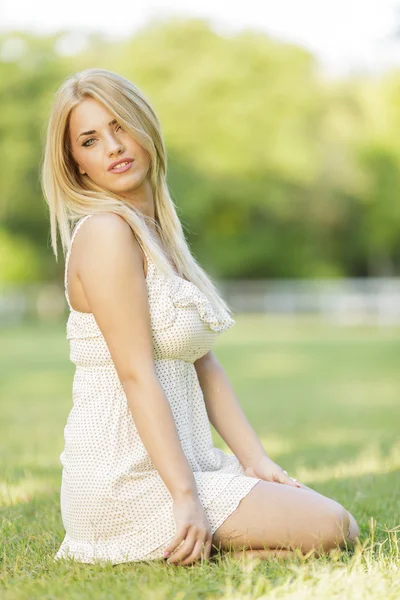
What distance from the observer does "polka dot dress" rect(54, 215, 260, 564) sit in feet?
9.25

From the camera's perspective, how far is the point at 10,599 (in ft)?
8.02

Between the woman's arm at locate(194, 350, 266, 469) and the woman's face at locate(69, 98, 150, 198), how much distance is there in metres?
0.70

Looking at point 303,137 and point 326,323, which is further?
point 303,137

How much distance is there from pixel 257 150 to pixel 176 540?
3450 centimetres

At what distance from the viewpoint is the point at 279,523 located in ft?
9.23

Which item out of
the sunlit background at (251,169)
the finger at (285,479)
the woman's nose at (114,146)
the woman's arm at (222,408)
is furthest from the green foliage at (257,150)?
the finger at (285,479)

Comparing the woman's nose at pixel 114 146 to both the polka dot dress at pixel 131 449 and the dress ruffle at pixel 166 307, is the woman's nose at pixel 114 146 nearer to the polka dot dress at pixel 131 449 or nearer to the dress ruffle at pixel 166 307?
the polka dot dress at pixel 131 449

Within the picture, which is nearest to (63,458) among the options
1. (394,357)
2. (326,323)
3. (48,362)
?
(48,362)

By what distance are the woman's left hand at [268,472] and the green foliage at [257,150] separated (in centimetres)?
2998

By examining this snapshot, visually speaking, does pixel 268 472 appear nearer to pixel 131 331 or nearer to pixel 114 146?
pixel 131 331

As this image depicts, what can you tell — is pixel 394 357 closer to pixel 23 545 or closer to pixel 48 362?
pixel 48 362

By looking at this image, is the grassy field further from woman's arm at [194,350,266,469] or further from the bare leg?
woman's arm at [194,350,266,469]

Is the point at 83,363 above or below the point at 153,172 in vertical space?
below

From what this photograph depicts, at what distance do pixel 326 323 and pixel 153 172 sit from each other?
26855mm
